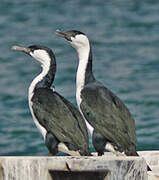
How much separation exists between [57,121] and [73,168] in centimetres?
135

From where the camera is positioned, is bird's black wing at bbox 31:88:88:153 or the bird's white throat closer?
bird's black wing at bbox 31:88:88:153

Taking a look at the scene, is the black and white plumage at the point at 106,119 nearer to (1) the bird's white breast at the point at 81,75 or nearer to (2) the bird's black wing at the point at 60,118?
(1) the bird's white breast at the point at 81,75

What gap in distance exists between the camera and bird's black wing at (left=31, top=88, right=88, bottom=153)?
12.1 meters

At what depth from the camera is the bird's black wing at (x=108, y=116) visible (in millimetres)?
12242

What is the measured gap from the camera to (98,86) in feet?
42.2

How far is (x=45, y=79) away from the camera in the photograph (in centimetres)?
1303

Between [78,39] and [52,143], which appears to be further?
[78,39]

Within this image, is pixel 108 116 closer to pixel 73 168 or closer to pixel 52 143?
pixel 52 143

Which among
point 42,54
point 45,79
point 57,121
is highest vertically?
point 42,54

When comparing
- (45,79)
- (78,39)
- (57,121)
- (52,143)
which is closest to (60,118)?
(57,121)

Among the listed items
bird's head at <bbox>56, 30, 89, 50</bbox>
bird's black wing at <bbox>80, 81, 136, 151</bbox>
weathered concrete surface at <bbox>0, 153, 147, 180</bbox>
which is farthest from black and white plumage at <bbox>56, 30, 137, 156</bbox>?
weathered concrete surface at <bbox>0, 153, 147, 180</bbox>

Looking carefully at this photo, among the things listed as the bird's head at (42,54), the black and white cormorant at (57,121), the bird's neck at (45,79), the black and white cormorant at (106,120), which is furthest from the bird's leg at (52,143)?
the bird's head at (42,54)

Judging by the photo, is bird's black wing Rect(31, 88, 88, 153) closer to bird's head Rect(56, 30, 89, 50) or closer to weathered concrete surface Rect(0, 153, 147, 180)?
weathered concrete surface Rect(0, 153, 147, 180)

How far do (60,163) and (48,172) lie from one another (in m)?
0.19
